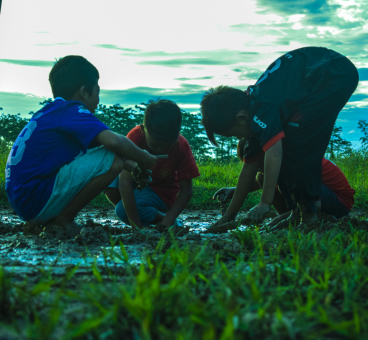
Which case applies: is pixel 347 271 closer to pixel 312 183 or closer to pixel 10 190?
pixel 312 183

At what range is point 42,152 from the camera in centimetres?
273

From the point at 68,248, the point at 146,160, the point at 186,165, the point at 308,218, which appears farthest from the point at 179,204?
the point at 68,248

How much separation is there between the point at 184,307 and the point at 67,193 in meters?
1.82

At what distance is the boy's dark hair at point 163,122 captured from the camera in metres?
3.31

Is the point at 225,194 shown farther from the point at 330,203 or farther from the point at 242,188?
the point at 330,203

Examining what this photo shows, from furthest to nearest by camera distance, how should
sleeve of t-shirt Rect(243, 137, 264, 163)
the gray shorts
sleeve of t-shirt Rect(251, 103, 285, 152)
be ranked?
1. sleeve of t-shirt Rect(243, 137, 264, 163)
2. the gray shorts
3. sleeve of t-shirt Rect(251, 103, 285, 152)

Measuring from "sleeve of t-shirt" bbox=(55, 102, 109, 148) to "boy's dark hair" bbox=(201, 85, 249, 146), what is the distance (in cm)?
79

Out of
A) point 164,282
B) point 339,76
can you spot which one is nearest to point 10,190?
point 164,282

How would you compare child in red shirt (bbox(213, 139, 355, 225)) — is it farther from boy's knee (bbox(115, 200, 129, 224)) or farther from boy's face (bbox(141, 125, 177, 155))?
boy's knee (bbox(115, 200, 129, 224))

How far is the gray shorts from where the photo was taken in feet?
8.97

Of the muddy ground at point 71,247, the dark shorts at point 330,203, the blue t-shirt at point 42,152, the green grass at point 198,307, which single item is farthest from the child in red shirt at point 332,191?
the green grass at point 198,307

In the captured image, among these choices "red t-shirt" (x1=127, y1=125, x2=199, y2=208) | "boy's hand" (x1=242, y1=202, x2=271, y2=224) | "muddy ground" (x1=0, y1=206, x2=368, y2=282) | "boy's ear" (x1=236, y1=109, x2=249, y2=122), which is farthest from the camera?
"red t-shirt" (x1=127, y1=125, x2=199, y2=208)

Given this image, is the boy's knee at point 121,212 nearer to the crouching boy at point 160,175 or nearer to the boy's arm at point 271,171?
the crouching boy at point 160,175

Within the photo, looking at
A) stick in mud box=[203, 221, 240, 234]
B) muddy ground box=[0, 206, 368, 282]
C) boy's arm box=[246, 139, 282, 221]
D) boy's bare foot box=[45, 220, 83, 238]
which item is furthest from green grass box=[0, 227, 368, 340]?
stick in mud box=[203, 221, 240, 234]
